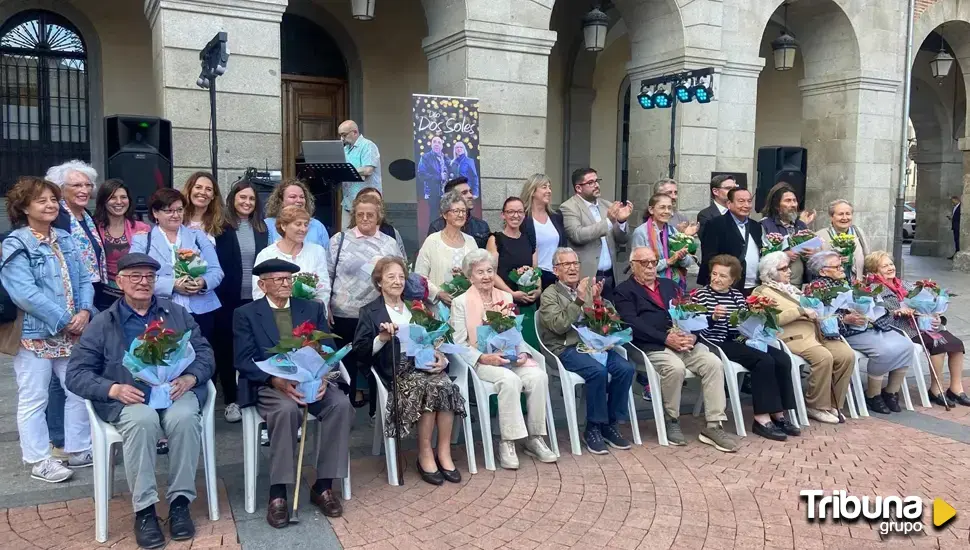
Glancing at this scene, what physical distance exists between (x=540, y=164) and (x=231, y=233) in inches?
198

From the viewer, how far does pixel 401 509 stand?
3.99m

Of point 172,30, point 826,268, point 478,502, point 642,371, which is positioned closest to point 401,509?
point 478,502

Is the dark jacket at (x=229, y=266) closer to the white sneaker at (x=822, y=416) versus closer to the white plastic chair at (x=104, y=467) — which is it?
the white plastic chair at (x=104, y=467)

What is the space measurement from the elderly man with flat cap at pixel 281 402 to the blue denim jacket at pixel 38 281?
1.03 m

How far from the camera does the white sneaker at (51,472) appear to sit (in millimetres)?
4214

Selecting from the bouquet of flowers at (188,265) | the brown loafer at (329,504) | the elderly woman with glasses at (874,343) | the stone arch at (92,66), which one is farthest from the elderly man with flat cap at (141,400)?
the stone arch at (92,66)

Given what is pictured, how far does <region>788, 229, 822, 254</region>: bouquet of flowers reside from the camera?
613 cm

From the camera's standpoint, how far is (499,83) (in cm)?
899

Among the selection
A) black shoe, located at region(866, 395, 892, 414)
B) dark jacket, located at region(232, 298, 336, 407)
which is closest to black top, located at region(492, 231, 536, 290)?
dark jacket, located at region(232, 298, 336, 407)

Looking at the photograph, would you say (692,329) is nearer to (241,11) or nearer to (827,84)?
(241,11)

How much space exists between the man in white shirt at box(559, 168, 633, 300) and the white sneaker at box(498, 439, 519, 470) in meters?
1.84

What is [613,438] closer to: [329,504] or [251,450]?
[329,504]

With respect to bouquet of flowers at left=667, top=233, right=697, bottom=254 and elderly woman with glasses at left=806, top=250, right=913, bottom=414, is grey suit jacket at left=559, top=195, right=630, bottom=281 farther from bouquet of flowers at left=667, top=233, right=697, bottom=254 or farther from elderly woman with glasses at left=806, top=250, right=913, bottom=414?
elderly woman with glasses at left=806, top=250, right=913, bottom=414

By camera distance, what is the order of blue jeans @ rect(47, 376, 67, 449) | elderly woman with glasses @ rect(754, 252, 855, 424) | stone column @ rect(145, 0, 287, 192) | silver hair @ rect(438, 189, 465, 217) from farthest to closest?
stone column @ rect(145, 0, 287, 192), elderly woman with glasses @ rect(754, 252, 855, 424), silver hair @ rect(438, 189, 465, 217), blue jeans @ rect(47, 376, 67, 449)
